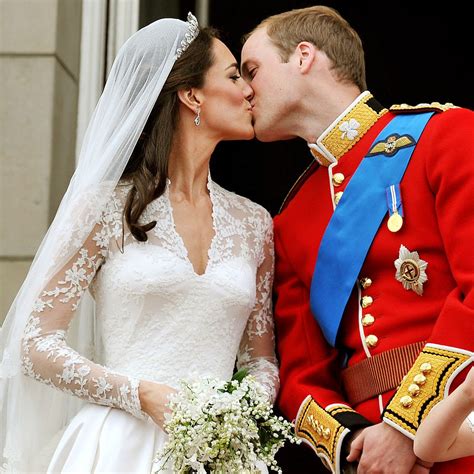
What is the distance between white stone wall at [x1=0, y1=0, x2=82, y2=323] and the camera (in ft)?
12.6

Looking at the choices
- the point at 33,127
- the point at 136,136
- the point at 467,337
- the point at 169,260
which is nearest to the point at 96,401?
the point at 169,260

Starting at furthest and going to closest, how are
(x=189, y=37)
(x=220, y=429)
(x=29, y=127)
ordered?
(x=29, y=127) → (x=189, y=37) → (x=220, y=429)

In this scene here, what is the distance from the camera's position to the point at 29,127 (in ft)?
12.7

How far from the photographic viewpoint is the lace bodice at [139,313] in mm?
2891

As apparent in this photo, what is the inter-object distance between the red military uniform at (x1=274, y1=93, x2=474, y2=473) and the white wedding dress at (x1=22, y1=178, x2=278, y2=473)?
0.14 metres

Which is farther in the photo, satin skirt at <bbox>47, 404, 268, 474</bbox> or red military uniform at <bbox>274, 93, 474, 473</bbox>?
satin skirt at <bbox>47, 404, 268, 474</bbox>

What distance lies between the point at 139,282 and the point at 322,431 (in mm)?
618

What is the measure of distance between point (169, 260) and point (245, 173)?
7.97ft

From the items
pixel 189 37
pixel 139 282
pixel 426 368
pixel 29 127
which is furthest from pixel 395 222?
pixel 29 127

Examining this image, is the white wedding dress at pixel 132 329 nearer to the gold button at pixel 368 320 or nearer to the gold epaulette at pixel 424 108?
the gold button at pixel 368 320

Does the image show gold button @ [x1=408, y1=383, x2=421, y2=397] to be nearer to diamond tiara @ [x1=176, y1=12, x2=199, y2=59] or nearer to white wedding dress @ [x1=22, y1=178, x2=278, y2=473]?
white wedding dress @ [x1=22, y1=178, x2=278, y2=473]

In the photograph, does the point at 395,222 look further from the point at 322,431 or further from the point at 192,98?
the point at 192,98

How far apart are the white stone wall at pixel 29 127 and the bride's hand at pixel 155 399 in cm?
113

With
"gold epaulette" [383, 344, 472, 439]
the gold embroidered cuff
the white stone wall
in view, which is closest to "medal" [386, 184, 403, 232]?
"gold epaulette" [383, 344, 472, 439]
